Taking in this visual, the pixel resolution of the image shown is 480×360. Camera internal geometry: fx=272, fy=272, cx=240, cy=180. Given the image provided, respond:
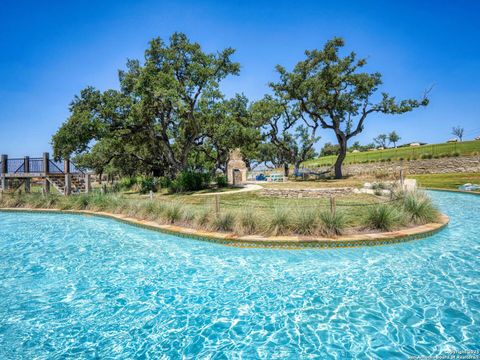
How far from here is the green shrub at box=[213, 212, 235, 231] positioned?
7926mm

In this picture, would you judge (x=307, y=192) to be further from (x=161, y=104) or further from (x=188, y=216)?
(x=161, y=104)

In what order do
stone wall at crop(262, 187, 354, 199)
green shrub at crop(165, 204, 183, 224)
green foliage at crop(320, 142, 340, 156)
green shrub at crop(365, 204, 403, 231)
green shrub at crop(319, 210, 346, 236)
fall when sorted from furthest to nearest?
green foliage at crop(320, 142, 340, 156), stone wall at crop(262, 187, 354, 199), green shrub at crop(165, 204, 183, 224), green shrub at crop(365, 204, 403, 231), green shrub at crop(319, 210, 346, 236)

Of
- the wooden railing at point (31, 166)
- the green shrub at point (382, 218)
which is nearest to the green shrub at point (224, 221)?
the green shrub at point (382, 218)

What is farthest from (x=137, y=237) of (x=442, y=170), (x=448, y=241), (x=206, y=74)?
(x=442, y=170)

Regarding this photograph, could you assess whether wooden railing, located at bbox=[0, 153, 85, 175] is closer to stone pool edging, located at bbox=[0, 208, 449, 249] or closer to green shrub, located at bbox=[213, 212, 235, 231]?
green shrub, located at bbox=[213, 212, 235, 231]

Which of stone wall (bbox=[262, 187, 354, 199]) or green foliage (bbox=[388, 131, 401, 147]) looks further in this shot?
green foliage (bbox=[388, 131, 401, 147])

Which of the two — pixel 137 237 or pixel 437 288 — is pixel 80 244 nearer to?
pixel 137 237

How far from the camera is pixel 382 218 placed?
24.1 ft

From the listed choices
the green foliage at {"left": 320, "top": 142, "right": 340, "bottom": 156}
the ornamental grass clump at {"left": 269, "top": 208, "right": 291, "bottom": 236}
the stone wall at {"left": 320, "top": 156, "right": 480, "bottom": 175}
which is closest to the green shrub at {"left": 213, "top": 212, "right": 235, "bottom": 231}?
the ornamental grass clump at {"left": 269, "top": 208, "right": 291, "bottom": 236}

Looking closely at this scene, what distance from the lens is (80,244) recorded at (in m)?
7.91

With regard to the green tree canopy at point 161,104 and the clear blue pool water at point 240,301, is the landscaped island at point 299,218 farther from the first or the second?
the green tree canopy at point 161,104

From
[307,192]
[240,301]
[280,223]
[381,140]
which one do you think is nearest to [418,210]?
[280,223]

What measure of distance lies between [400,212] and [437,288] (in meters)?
3.61

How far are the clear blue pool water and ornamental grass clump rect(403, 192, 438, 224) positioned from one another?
0.88 m
